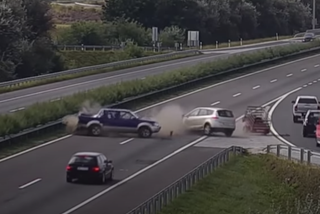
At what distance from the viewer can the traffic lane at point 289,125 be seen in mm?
40344

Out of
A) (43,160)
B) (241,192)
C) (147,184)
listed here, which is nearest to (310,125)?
(241,192)

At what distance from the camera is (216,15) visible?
11381cm

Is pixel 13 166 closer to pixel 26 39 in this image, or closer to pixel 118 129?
pixel 118 129

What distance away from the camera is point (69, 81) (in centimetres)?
6275

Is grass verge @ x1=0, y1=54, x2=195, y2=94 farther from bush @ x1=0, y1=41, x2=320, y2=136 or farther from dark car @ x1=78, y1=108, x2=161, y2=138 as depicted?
dark car @ x1=78, y1=108, x2=161, y2=138

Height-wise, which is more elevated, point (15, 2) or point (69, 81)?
point (15, 2)

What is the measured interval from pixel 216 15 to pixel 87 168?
3414 inches

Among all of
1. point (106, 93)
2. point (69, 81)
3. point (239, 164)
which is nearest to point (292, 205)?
point (239, 164)

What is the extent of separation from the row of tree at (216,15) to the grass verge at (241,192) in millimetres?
75444

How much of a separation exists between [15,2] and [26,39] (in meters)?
3.20

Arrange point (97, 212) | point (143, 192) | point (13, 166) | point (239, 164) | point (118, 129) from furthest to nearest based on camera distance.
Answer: point (118, 129), point (239, 164), point (13, 166), point (143, 192), point (97, 212)

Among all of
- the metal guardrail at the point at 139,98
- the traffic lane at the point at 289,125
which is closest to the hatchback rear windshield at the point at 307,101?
the traffic lane at the point at 289,125

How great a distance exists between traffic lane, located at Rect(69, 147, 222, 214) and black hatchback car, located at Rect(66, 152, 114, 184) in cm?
78

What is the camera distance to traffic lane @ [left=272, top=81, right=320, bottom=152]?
132 feet
